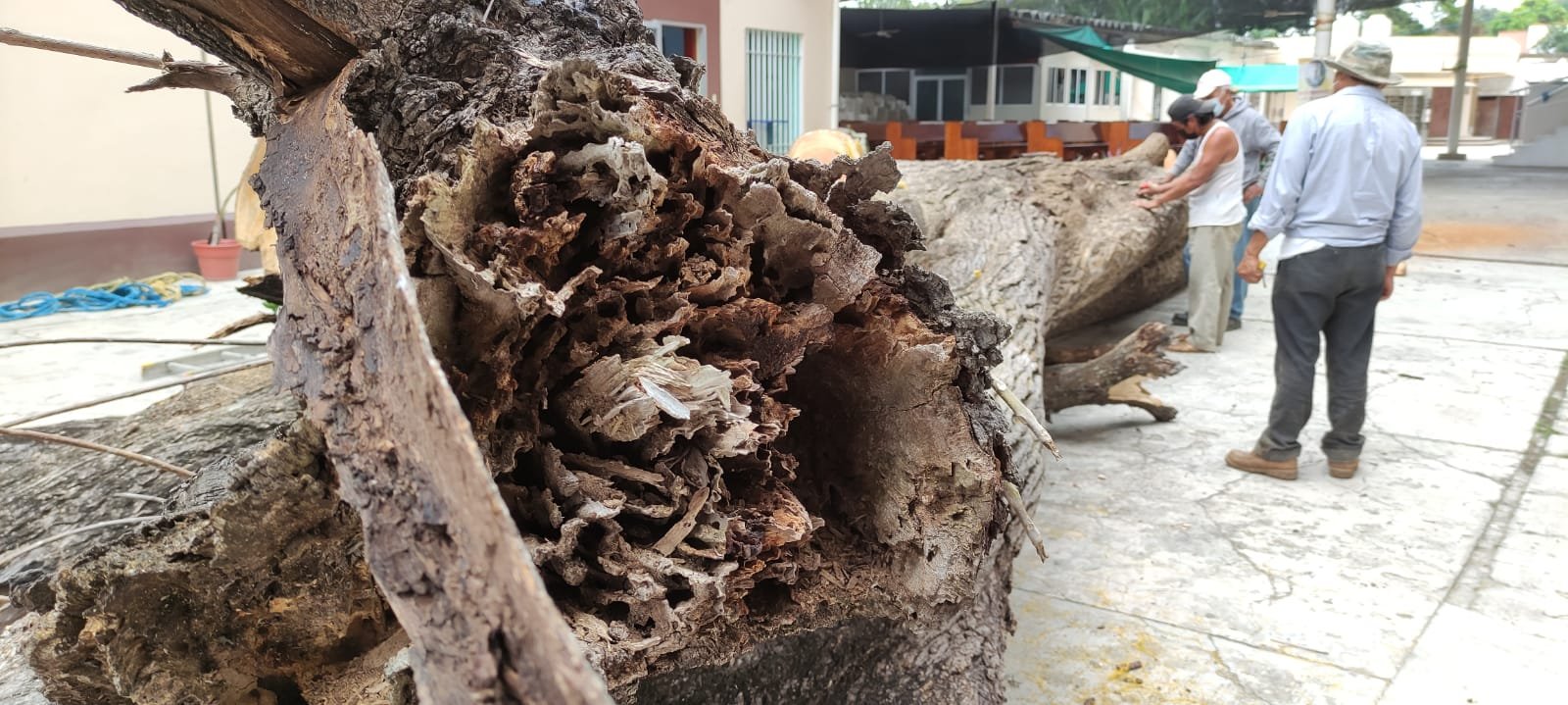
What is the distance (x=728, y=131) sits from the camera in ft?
4.56

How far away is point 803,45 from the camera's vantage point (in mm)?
8734

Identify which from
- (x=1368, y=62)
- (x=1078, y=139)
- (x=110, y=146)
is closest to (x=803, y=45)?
(x=1078, y=139)

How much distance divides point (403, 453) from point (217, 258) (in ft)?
22.7

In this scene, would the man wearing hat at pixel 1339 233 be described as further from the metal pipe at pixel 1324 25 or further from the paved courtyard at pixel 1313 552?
the metal pipe at pixel 1324 25

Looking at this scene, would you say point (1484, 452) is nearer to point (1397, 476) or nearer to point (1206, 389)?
point (1397, 476)

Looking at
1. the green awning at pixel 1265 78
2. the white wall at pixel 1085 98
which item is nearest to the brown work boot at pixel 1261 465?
the white wall at pixel 1085 98

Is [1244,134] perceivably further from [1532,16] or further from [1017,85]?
[1532,16]

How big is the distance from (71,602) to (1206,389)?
418 centimetres

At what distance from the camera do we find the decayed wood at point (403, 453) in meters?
0.66

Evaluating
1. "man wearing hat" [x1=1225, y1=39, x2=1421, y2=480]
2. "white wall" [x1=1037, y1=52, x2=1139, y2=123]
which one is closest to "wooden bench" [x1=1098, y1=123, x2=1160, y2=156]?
"white wall" [x1=1037, y1=52, x2=1139, y2=123]

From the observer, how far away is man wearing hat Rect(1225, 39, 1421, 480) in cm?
304

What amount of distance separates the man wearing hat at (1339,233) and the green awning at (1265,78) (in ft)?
41.9

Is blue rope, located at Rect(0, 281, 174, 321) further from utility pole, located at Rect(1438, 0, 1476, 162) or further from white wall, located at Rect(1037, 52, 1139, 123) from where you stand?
utility pole, located at Rect(1438, 0, 1476, 162)

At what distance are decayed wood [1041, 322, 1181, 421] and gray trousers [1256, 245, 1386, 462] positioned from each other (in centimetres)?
37
